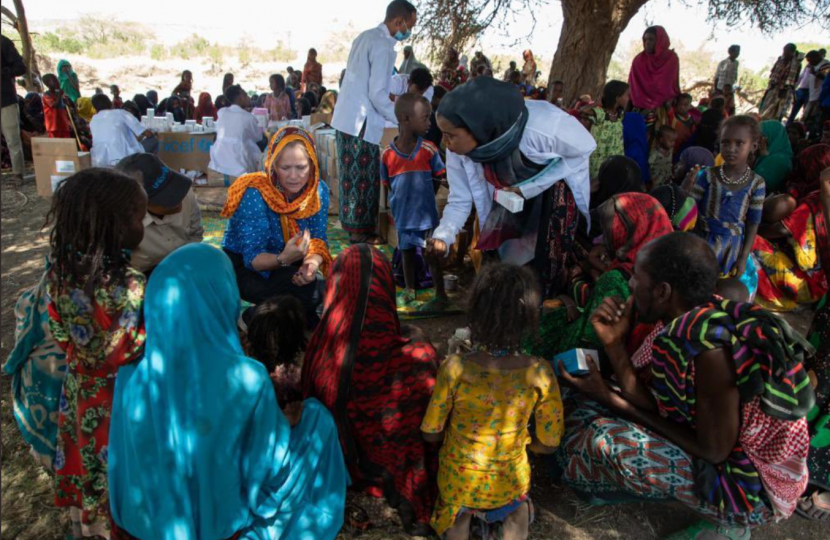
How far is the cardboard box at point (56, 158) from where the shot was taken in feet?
18.6

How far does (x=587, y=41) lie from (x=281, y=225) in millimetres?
7087

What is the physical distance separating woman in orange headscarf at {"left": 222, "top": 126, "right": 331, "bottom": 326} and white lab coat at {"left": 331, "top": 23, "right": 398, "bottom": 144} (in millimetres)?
2180

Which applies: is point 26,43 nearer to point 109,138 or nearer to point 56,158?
point 109,138

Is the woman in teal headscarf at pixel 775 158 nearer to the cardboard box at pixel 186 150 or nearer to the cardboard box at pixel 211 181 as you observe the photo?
the cardboard box at pixel 211 181

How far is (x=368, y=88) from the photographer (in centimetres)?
543

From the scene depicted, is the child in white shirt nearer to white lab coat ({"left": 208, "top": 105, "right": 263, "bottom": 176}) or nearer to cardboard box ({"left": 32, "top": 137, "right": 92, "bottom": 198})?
cardboard box ({"left": 32, "top": 137, "right": 92, "bottom": 198})

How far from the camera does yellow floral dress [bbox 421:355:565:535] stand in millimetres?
2121

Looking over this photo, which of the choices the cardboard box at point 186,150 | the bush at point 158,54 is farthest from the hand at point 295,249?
the bush at point 158,54

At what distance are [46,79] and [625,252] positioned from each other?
8.60 meters

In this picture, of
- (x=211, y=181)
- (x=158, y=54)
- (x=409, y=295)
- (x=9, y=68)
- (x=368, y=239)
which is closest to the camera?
(x=409, y=295)

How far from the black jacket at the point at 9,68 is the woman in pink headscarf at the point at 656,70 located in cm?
863

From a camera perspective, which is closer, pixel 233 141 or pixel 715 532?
pixel 715 532

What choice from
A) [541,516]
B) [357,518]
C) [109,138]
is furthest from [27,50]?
[541,516]

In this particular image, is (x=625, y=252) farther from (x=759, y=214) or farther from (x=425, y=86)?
(x=425, y=86)
